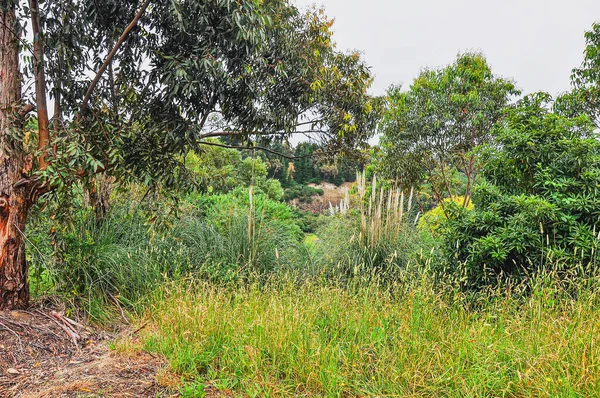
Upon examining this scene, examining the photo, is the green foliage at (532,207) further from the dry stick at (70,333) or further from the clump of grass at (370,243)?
the dry stick at (70,333)

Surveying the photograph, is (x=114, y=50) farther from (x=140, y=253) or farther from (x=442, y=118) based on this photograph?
(x=442, y=118)

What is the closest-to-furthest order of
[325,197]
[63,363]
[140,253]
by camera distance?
[63,363], [140,253], [325,197]

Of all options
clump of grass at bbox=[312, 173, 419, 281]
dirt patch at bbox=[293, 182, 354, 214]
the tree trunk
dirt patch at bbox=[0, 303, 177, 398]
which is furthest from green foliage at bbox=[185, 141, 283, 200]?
dirt patch at bbox=[293, 182, 354, 214]

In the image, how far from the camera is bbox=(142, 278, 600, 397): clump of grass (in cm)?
207

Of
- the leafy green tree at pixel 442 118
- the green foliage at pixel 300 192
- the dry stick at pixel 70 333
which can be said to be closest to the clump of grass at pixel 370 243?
the dry stick at pixel 70 333

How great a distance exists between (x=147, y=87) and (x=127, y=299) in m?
2.16

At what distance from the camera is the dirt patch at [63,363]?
2344mm

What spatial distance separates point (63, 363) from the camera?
2820mm

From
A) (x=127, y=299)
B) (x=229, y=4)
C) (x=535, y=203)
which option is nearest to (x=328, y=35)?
(x=229, y=4)

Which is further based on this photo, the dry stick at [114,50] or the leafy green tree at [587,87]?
the leafy green tree at [587,87]

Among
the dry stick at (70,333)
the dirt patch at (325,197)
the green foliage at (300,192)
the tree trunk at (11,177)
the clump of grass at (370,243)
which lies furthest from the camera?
the green foliage at (300,192)

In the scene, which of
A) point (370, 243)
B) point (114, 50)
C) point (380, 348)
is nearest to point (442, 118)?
point (370, 243)

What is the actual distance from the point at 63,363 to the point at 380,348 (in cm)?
233

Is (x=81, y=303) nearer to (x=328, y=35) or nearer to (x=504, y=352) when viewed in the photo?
(x=504, y=352)
